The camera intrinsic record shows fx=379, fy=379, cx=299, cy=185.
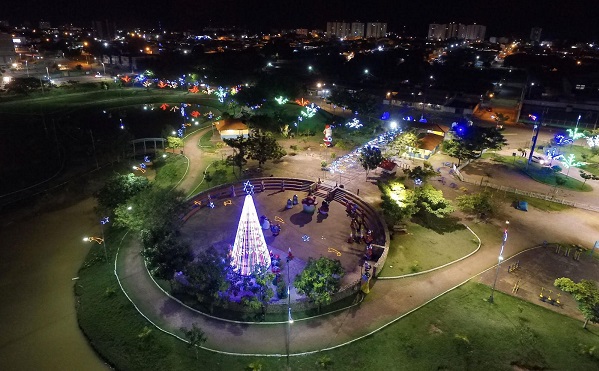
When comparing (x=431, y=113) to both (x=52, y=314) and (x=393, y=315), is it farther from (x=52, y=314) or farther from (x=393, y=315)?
(x=52, y=314)

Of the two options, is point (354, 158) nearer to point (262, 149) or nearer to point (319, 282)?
point (262, 149)

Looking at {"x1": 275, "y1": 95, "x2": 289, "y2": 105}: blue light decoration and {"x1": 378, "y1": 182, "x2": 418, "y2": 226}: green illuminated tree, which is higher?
{"x1": 275, "y1": 95, "x2": 289, "y2": 105}: blue light decoration

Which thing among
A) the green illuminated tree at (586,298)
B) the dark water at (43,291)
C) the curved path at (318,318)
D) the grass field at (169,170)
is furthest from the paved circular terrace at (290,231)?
the green illuminated tree at (586,298)

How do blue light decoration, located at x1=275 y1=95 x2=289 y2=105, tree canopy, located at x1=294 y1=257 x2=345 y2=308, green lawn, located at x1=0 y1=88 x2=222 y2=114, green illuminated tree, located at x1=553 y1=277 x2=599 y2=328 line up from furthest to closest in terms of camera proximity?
blue light decoration, located at x1=275 y1=95 x2=289 y2=105
green lawn, located at x1=0 y1=88 x2=222 y2=114
tree canopy, located at x1=294 y1=257 x2=345 y2=308
green illuminated tree, located at x1=553 y1=277 x2=599 y2=328

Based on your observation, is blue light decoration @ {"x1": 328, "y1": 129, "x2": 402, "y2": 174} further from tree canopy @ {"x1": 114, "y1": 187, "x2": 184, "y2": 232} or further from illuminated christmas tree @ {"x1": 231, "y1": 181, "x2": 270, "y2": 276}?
illuminated christmas tree @ {"x1": 231, "y1": 181, "x2": 270, "y2": 276}

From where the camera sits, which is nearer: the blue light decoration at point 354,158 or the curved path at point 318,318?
the curved path at point 318,318

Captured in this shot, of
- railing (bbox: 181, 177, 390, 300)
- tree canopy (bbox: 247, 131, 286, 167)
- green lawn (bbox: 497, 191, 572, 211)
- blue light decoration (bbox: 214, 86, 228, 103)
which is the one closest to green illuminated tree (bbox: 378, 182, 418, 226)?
railing (bbox: 181, 177, 390, 300)

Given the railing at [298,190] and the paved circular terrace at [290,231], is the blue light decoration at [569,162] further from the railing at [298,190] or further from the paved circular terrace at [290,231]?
the paved circular terrace at [290,231]

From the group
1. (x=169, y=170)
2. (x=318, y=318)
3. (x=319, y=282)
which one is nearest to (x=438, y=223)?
(x=319, y=282)
